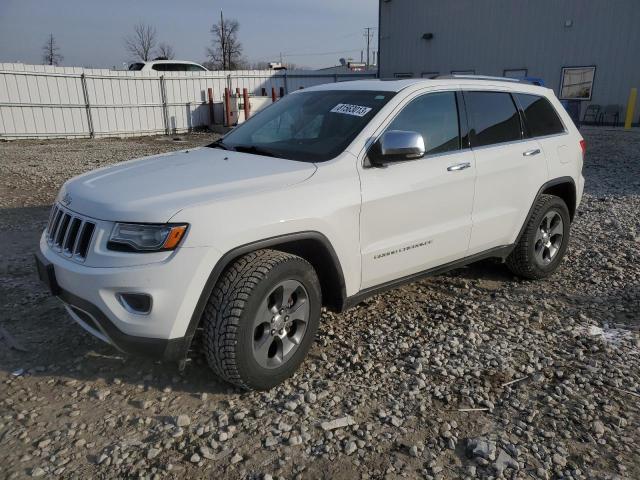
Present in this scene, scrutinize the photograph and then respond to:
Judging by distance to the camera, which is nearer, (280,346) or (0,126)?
(280,346)

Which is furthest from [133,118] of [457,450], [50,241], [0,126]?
[457,450]

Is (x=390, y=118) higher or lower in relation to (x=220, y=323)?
higher

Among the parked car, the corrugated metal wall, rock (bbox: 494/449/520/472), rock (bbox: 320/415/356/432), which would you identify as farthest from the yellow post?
rock (bbox: 320/415/356/432)

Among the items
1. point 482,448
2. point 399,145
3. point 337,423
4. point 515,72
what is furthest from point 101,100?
point 482,448

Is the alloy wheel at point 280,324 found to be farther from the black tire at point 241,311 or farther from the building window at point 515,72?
the building window at point 515,72

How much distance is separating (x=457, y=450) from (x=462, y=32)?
2361 centimetres

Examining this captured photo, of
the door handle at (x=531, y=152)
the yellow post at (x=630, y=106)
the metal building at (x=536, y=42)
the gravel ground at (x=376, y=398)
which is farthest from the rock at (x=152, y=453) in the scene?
the metal building at (x=536, y=42)

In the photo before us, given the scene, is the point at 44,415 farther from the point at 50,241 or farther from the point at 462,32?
the point at 462,32

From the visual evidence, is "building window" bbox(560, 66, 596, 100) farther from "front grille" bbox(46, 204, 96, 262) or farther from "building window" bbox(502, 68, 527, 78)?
"front grille" bbox(46, 204, 96, 262)

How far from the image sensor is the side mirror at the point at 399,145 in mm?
3076

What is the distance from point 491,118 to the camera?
13.5 feet

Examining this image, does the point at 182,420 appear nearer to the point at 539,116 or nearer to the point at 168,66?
the point at 539,116

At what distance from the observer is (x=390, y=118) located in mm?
3377

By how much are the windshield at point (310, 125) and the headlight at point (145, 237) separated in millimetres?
1073
